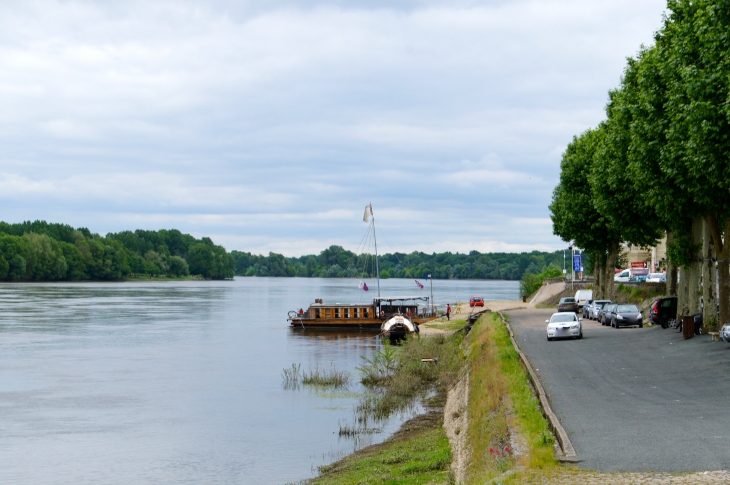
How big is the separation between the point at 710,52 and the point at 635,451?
15479 millimetres

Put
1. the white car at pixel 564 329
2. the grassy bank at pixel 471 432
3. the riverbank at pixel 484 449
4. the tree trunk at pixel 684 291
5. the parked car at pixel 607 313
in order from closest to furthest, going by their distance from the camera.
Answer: the riverbank at pixel 484 449, the grassy bank at pixel 471 432, the white car at pixel 564 329, the tree trunk at pixel 684 291, the parked car at pixel 607 313

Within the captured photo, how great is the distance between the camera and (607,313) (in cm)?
5203

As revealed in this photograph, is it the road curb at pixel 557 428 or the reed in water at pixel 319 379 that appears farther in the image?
the reed in water at pixel 319 379

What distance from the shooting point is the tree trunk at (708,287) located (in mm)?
36969

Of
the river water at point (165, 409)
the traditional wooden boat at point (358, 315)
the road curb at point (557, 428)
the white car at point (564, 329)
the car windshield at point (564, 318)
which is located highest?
the car windshield at point (564, 318)

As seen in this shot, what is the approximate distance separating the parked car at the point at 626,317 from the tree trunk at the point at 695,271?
683 centimetres

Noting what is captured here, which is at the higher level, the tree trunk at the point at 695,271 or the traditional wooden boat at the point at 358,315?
the tree trunk at the point at 695,271

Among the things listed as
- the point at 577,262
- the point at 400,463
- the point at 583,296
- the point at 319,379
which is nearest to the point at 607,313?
the point at 319,379

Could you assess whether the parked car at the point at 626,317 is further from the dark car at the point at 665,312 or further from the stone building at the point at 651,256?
the stone building at the point at 651,256

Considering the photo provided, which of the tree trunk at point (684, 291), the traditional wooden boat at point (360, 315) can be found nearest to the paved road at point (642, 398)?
the tree trunk at point (684, 291)

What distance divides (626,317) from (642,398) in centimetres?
2795

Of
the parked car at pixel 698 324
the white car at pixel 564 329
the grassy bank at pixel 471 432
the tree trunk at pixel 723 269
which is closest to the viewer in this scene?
the grassy bank at pixel 471 432

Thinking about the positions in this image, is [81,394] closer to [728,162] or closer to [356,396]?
[356,396]

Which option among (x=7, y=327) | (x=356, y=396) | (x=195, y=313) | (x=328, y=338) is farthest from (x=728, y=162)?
(x=195, y=313)
